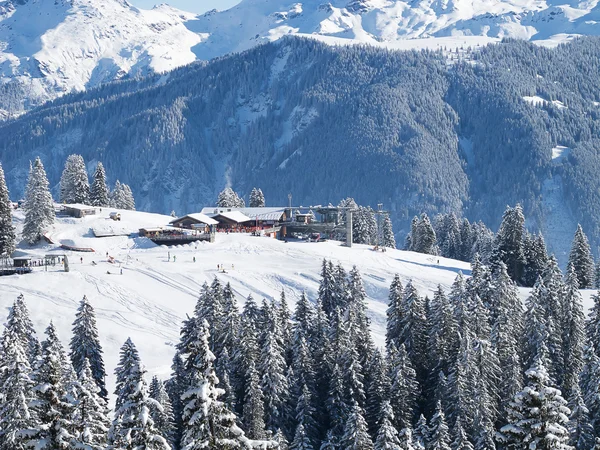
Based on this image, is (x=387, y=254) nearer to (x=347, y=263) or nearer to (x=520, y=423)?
(x=347, y=263)

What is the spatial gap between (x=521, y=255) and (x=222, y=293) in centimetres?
4536

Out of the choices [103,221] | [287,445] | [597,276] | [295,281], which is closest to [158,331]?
[295,281]

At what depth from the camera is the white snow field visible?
236 ft

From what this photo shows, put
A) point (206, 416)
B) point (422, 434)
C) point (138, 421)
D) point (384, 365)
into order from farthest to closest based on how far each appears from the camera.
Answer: point (384, 365), point (422, 434), point (138, 421), point (206, 416)

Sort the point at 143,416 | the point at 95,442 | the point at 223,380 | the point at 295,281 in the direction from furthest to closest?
the point at 295,281 < the point at 223,380 < the point at 95,442 < the point at 143,416

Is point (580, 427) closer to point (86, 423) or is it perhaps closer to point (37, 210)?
point (86, 423)

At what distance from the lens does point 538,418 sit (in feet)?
98.3

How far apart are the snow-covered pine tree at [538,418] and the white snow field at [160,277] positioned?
37200 millimetres

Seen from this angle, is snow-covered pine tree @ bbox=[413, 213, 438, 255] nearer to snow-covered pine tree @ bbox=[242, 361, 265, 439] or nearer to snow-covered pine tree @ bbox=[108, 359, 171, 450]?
snow-covered pine tree @ bbox=[242, 361, 265, 439]

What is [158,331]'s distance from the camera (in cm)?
7269

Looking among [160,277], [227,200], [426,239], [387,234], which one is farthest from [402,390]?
[227,200]

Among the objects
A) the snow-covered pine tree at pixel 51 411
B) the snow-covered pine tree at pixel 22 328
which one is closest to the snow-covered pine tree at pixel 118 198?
the snow-covered pine tree at pixel 22 328

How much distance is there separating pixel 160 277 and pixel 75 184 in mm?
44472

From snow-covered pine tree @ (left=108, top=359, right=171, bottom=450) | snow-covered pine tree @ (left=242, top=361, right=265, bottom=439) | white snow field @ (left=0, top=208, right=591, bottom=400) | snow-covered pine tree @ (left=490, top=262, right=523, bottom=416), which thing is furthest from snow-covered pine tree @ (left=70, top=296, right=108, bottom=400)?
snow-covered pine tree @ (left=108, top=359, right=171, bottom=450)
